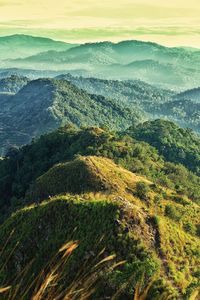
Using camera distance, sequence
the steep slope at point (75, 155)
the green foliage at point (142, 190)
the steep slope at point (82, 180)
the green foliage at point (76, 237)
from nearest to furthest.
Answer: the green foliage at point (76, 237), the green foliage at point (142, 190), the steep slope at point (82, 180), the steep slope at point (75, 155)

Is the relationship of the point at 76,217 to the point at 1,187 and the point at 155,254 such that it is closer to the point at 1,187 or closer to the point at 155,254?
the point at 155,254

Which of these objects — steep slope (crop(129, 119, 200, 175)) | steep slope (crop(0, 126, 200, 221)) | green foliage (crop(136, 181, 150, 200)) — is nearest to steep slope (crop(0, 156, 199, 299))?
green foliage (crop(136, 181, 150, 200))

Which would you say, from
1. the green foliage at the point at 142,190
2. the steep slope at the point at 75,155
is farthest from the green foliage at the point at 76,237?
the steep slope at the point at 75,155

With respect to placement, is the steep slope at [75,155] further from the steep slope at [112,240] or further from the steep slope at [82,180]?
the steep slope at [112,240]

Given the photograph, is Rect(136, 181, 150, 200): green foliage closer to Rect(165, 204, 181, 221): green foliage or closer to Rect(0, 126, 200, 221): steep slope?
Rect(165, 204, 181, 221): green foliage

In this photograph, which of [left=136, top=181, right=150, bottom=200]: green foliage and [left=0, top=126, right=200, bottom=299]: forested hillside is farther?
[left=136, top=181, right=150, bottom=200]: green foliage

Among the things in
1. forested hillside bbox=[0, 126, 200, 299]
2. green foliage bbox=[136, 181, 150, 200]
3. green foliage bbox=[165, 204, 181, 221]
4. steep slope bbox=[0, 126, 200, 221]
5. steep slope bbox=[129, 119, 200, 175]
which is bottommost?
steep slope bbox=[129, 119, 200, 175]

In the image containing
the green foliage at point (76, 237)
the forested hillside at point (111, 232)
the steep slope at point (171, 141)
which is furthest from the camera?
the steep slope at point (171, 141)

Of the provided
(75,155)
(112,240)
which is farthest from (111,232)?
(75,155)

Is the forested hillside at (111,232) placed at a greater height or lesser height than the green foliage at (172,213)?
greater
